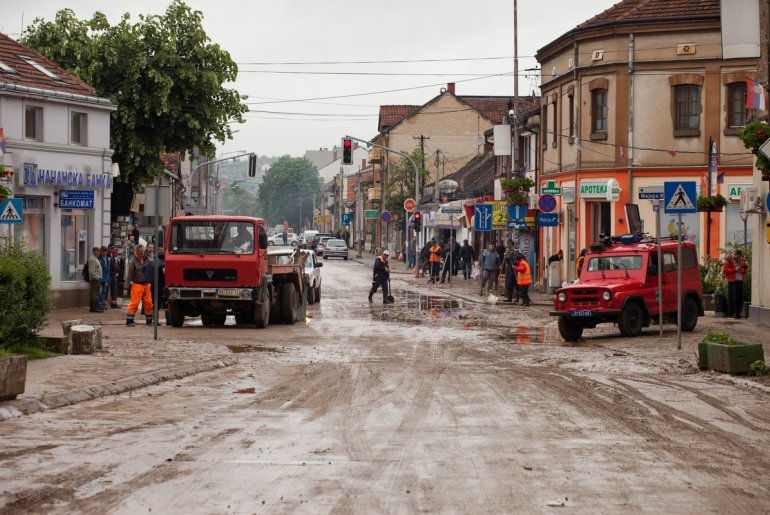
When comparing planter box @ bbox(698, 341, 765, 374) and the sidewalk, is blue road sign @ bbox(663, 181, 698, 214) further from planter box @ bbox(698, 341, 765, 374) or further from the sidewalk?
the sidewalk

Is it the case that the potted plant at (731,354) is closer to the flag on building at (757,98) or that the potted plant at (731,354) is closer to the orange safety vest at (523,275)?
the flag on building at (757,98)

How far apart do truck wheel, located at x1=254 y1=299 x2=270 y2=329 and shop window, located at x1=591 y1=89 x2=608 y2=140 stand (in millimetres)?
17221

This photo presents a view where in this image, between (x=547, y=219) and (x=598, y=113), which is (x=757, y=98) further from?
(x=598, y=113)

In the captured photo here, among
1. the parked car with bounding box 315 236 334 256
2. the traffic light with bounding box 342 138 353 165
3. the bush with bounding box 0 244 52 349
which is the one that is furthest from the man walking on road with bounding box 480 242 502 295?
the parked car with bounding box 315 236 334 256

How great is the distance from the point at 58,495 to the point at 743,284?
23206mm

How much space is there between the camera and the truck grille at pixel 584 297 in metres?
23.2

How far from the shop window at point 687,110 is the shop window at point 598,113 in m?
2.35

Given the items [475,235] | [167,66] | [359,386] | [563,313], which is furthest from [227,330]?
[475,235]

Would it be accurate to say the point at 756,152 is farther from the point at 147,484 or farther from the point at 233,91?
the point at 233,91

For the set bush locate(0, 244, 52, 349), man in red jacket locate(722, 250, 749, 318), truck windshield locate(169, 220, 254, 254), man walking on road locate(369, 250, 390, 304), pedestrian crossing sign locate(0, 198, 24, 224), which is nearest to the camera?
bush locate(0, 244, 52, 349)

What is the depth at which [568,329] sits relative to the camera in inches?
930

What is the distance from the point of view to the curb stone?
12.0 m

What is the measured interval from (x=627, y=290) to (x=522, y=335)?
2.66m

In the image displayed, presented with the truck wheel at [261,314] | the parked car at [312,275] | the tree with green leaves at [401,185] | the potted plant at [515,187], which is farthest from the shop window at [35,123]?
the tree with green leaves at [401,185]
